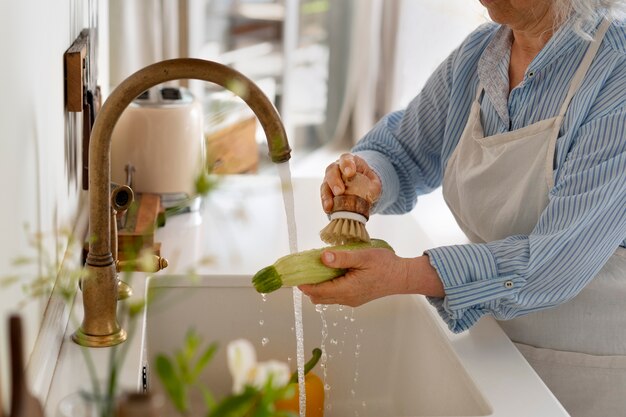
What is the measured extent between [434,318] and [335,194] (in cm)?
25

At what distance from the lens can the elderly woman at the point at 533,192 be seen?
124cm

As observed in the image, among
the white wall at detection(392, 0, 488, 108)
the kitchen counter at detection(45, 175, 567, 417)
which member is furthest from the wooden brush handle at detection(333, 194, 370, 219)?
the white wall at detection(392, 0, 488, 108)

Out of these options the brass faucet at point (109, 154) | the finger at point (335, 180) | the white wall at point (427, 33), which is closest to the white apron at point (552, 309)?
the finger at point (335, 180)

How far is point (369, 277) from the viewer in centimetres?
122

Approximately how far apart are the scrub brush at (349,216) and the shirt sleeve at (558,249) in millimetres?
130

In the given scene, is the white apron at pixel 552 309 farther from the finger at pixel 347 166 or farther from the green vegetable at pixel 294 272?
the green vegetable at pixel 294 272

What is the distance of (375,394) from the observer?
1.53 meters

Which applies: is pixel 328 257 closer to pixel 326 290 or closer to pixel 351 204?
pixel 326 290

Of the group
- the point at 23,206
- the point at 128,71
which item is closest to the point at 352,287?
the point at 23,206

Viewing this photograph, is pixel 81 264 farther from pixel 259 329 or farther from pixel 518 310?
pixel 518 310

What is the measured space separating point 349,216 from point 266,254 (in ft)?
1.05

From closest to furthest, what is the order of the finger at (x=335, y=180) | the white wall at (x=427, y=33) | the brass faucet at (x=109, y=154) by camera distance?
1. the brass faucet at (x=109, y=154)
2. the finger at (x=335, y=180)
3. the white wall at (x=427, y=33)

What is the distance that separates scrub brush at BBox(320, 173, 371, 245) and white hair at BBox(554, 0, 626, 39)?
1.33 feet

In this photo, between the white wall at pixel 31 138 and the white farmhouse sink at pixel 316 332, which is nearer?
the white wall at pixel 31 138
